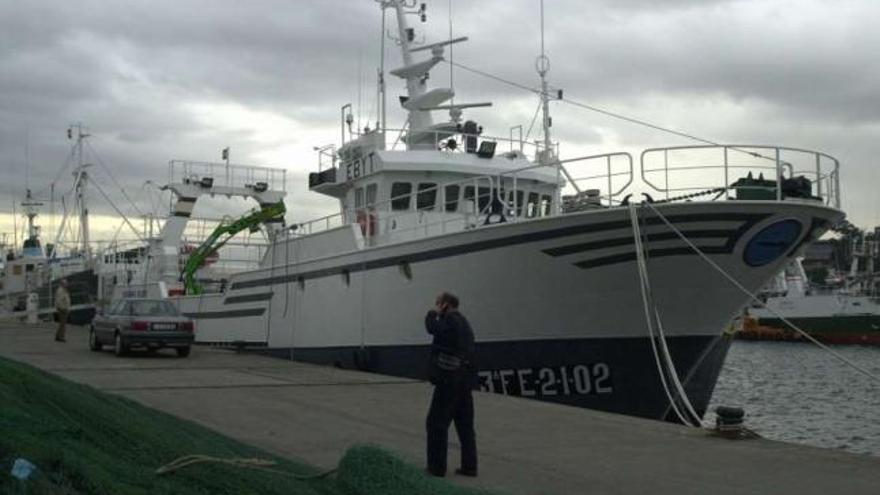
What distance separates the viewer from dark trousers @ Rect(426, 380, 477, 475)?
306 inches

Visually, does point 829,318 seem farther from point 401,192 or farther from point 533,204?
point 401,192

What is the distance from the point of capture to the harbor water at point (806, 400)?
1861 centimetres

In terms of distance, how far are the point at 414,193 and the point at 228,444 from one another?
1070cm

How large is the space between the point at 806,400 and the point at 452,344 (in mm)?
20853

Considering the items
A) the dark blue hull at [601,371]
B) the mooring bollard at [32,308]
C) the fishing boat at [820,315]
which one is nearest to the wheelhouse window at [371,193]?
the dark blue hull at [601,371]

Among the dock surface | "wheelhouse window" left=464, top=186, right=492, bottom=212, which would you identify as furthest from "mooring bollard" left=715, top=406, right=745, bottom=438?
"wheelhouse window" left=464, top=186, right=492, bottom=212

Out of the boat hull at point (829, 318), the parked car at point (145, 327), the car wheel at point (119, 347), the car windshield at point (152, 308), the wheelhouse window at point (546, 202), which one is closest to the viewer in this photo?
the wheelhouse window at point (546, 202)

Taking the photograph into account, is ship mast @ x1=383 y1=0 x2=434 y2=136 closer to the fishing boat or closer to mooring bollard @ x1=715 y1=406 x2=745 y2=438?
mooring bollard @ x1=715 y1=406 x2=745 y2=438

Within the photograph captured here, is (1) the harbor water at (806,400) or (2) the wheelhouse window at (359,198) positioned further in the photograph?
(2) the wheelhouse window at (359,198)

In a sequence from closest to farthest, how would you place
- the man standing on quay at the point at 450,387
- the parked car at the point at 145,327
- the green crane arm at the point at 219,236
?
the man standing on quay at the point at 450,387 → the parked car at the point at 145,327 → the green crane arm at the point at 219,236

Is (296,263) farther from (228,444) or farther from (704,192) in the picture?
(228,444)

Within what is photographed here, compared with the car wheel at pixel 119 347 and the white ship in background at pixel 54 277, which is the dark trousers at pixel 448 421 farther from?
the white ship in background at pixel 54 277

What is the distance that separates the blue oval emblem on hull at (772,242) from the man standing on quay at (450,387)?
7.13 m

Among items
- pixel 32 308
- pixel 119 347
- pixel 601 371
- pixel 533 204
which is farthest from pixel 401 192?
pixel 32 308
